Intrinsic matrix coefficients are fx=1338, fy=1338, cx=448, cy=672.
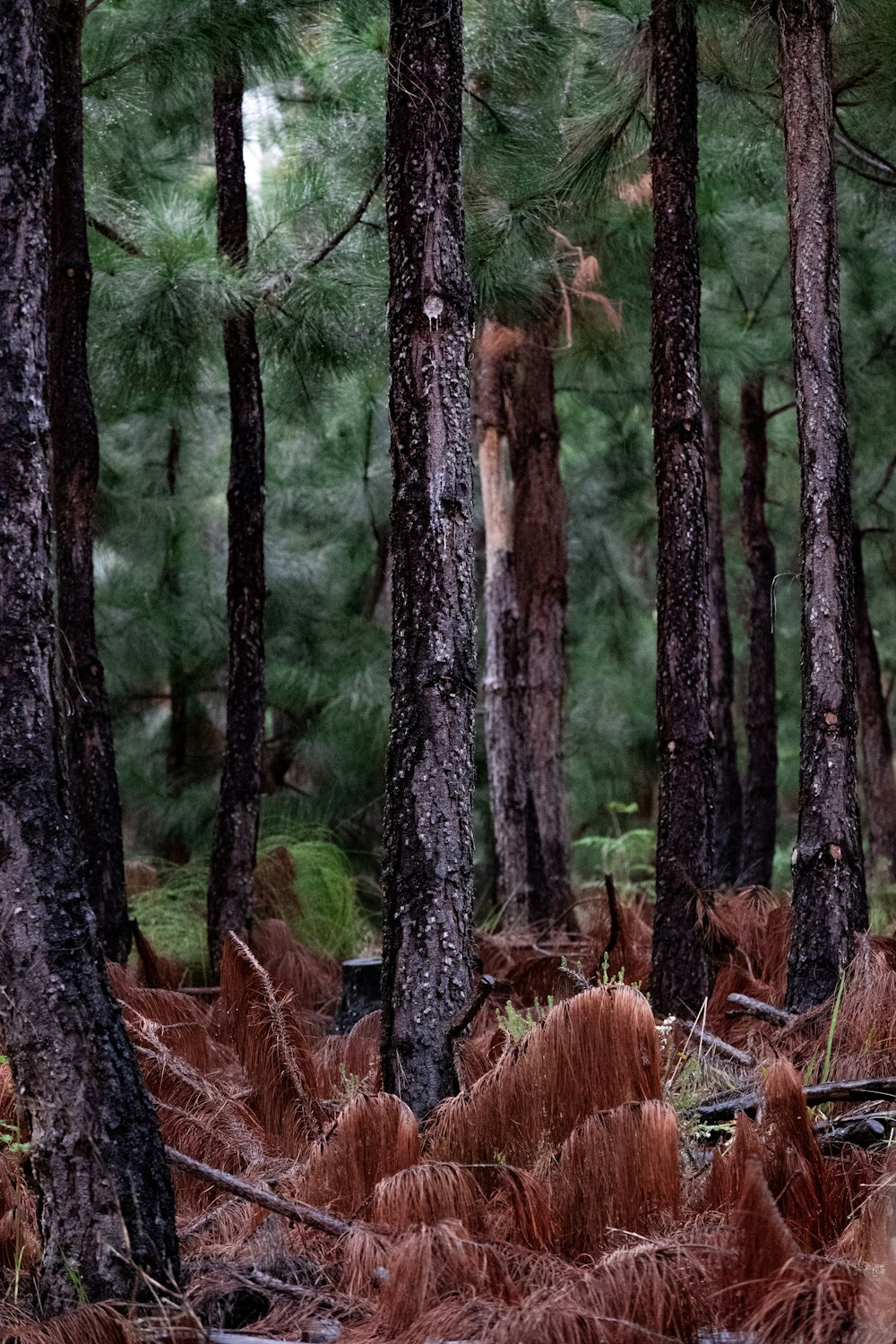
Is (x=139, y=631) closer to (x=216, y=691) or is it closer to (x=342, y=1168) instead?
(x=216, y=691)

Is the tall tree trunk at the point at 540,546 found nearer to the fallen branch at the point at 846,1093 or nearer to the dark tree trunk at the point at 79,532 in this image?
the dark tree trunk at the point at 79,532

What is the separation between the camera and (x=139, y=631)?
35.7 ft

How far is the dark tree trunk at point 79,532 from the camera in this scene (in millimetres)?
6324

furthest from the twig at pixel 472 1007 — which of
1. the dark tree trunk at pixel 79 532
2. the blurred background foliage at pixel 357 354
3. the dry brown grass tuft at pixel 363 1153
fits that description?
the blurred background foliage at pixel 357 354

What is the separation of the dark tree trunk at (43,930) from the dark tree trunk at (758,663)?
8.36 m

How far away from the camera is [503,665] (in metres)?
9.07

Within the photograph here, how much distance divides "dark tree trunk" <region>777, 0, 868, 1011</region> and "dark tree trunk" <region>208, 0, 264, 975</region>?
10.2ft

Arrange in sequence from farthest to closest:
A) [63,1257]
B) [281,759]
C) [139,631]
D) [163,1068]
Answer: [281,759], [139,631], [163,1068], [63,1257]

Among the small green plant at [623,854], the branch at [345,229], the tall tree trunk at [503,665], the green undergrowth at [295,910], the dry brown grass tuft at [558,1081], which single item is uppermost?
the branch at [345,229]

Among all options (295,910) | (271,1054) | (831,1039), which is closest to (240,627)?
(295,910)

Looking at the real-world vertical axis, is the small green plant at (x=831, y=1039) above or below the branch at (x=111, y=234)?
below

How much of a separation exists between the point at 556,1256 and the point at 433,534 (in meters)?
2.04

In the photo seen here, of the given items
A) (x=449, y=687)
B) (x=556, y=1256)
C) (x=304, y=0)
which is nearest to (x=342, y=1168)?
(x=556, y=1256)

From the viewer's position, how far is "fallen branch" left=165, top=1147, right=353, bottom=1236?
9.52 ft
